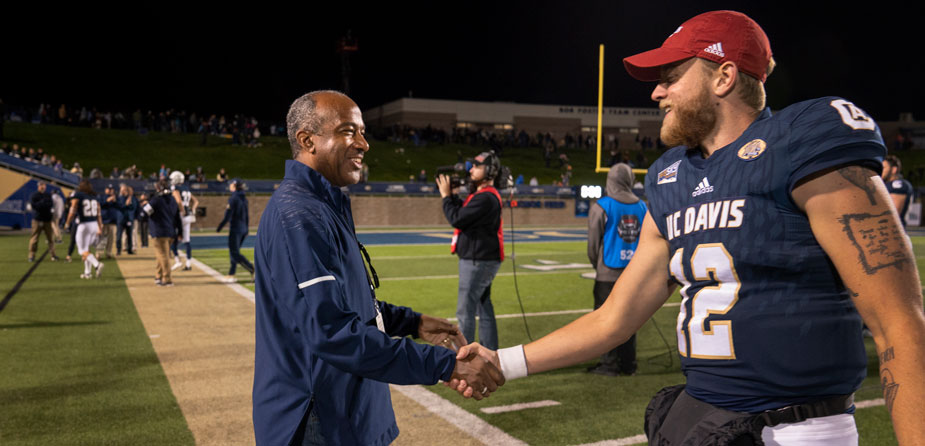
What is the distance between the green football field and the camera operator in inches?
30.7

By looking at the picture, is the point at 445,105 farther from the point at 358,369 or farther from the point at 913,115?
the point at 358,369

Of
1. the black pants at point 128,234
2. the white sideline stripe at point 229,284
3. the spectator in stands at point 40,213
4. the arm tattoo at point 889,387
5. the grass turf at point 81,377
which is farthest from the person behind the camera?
the black pants at point 128,234

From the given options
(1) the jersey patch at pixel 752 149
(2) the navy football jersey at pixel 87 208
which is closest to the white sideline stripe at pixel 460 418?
(1) the jersey patch at pixel 752 149

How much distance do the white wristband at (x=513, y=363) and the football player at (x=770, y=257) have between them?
540 millimetres

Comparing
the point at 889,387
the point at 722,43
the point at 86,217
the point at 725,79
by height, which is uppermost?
the point at 722,43

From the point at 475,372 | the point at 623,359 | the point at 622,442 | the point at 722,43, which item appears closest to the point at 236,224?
the point at 623,359

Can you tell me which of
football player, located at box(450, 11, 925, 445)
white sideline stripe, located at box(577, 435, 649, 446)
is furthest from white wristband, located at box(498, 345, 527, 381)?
white sideline stripe, located at box(577, 435, 649, 446)

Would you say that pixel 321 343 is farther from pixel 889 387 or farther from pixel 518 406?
pixel 518 406

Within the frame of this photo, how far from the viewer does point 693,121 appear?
77.8 inches

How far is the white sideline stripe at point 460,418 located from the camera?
4.40 metres

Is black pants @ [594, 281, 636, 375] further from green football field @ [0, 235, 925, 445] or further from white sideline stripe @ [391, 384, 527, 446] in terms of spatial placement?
white sideline stripe @ [391, 384, 527, 446]

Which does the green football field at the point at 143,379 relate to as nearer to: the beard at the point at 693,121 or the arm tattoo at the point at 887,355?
the beard at the point at 693,121

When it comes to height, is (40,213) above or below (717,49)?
below

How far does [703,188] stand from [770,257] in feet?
0.99
